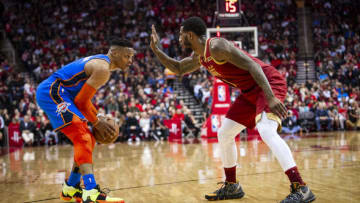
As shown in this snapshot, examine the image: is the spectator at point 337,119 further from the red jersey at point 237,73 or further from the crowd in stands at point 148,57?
the red jersey at point 237,73

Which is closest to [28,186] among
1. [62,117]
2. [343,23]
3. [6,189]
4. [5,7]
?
A: [6,189]

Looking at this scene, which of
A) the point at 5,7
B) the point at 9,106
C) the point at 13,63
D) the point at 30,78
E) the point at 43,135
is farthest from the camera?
the point at 5,7

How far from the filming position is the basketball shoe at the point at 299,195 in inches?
112

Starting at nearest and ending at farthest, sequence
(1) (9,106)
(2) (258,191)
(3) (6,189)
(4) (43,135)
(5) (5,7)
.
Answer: (2) (258,191), (3) (6,189), (4) (43,135), (1) (9,106), (5) (5,7)

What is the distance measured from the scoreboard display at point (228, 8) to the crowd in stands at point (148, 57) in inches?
145

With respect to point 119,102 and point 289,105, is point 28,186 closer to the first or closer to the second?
point 119,102

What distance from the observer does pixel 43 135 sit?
11.9 meters

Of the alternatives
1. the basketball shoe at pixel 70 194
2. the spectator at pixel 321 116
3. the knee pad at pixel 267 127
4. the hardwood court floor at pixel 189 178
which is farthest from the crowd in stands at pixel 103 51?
the knee pad at pixel 267 127

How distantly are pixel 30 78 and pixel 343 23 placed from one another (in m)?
15.3

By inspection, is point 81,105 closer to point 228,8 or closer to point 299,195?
point 299,195

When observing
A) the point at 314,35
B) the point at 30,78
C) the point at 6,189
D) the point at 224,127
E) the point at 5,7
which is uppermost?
the point at 5,7

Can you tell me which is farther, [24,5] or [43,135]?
[24,5]

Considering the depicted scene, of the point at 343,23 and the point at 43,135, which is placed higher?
the point at 343,23

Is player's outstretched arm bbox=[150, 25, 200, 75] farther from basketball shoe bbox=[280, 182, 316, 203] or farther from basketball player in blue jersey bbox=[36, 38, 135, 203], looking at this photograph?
basketball shoe bbox=[280, 182, 316, 203]
